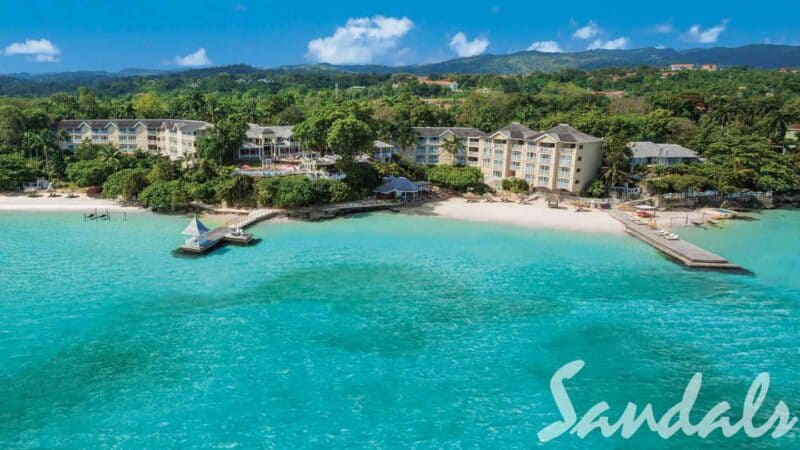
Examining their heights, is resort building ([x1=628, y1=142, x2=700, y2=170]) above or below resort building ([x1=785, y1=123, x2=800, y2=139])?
below

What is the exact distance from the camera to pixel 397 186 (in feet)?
201

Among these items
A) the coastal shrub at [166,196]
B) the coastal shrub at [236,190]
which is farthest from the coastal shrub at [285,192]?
the coastal shrub at [166,196]

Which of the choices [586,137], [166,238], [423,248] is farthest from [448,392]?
[586,137]

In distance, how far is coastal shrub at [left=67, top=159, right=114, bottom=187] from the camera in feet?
203

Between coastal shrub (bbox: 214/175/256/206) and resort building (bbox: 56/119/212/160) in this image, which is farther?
resort building (bbox: 56/119/212/160)

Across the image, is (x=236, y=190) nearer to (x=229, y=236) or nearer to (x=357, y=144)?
(x=229, y=236)

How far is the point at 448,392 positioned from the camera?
23562 mm

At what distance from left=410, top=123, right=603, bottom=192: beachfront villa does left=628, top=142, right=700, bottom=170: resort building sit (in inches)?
274

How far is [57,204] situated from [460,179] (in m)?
44.3

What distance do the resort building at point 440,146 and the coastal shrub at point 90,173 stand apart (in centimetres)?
3706

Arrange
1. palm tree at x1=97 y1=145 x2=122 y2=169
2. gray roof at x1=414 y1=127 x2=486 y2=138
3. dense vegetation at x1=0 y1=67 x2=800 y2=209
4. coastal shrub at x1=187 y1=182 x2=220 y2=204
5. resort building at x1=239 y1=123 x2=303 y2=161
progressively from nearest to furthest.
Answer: coastal shrub at x1=187 y1=182 x2=220 y2=204 → dense vegetation at x1=0 y1=67 x2=800 y2=209 → palm tree at x1=97 y1=145 x2=122 y2=169 → resort building at x1=239 y1=123 x2=303 y2=161 → gray roof at x1=414 y1=127 x2=486 y2=138

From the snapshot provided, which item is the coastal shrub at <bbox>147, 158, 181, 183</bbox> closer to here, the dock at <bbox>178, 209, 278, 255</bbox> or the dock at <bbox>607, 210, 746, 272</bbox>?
the dock at <bbox>178, 209, 278, 255</bbox>

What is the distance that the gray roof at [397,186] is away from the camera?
61031mm

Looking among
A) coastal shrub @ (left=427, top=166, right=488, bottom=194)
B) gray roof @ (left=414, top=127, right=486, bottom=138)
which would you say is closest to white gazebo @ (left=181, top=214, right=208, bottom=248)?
coastal shrub @ (left=427, top=166, right=488, bottom=194)
